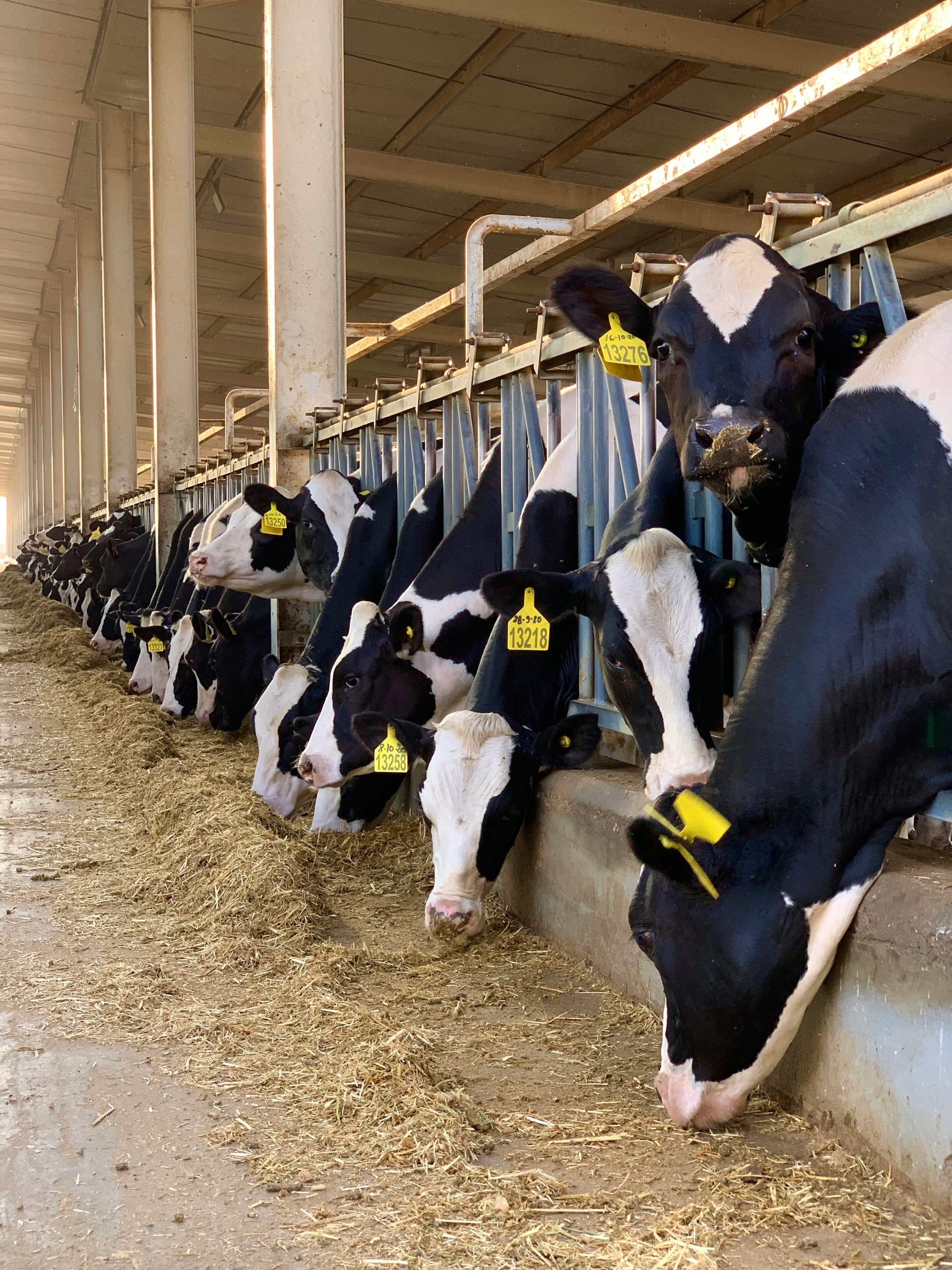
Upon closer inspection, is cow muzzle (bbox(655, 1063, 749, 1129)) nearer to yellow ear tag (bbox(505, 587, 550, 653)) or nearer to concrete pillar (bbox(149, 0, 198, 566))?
yellow ear tag (bbox(505, 587, 550, 653))

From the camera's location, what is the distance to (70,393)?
28.8 m

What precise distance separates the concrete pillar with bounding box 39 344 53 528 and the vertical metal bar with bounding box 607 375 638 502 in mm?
31618

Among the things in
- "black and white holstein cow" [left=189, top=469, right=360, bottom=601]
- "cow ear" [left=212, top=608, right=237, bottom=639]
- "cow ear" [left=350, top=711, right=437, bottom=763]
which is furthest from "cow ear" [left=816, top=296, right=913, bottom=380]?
"cow ear" [left=212, top=608, right=237, bottom=639]

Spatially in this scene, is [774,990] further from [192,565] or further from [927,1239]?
[192,565]

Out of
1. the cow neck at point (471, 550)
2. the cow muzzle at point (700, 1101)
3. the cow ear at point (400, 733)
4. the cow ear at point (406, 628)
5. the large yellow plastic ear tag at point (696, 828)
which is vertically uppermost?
the cow neck at point (471, 550)

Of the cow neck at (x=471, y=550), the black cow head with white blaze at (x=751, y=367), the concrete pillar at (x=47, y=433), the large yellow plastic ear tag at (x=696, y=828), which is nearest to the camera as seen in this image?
the large yellow plastic ear tag at (x=696, y=828)

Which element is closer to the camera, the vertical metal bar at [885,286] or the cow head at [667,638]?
the vertical metal bar at [885,286]

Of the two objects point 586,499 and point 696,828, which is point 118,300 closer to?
point 586,499

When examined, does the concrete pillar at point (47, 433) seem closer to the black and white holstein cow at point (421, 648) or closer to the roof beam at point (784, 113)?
the black and white holstein cow at point (421, 648)

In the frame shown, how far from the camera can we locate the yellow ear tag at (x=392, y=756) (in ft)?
14.6

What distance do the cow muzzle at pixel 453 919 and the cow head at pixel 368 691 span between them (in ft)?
4.41

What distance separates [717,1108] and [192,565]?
6.17 m

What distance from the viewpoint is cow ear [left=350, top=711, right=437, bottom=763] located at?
4.25 metres

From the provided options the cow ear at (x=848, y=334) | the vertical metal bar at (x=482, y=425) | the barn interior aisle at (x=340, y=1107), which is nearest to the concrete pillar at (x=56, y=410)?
the vertical metal bar at (x=482, y=425)
